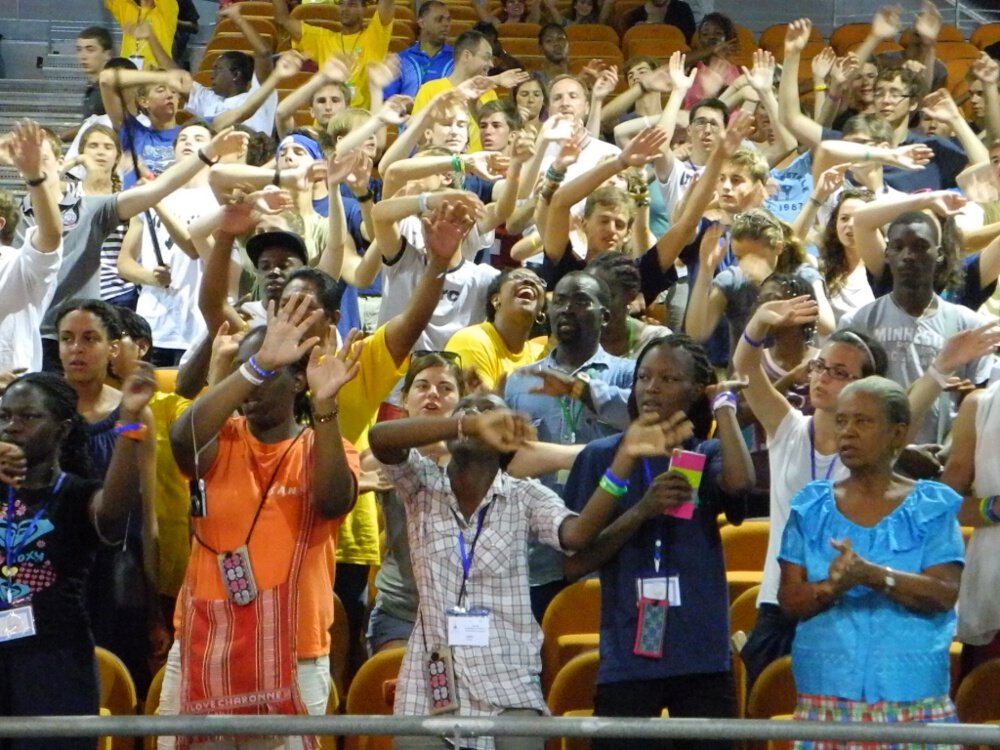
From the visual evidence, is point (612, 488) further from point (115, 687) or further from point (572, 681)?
point (115, 687)

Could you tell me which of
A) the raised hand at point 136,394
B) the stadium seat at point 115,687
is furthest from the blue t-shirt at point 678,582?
the stadium seat at point 115,687

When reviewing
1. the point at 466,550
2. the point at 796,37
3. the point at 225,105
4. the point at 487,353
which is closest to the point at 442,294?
the point at 487,353

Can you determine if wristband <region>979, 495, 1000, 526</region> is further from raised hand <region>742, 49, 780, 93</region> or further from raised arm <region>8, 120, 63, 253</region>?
raised hand <region>742, 49, 780, 93</region>

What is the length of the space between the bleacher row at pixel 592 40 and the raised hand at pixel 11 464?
6500 millimetres

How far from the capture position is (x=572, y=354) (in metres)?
5.05

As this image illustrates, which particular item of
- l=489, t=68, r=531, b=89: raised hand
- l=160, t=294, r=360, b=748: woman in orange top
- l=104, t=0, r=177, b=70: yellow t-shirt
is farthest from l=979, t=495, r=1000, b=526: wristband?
l=104, t=0, r=177, b=70: yellow t-shirt

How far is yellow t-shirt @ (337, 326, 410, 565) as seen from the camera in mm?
4492

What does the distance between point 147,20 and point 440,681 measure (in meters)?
7.36

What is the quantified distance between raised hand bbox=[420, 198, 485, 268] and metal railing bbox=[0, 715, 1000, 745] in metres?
1.47

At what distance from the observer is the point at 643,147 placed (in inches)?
229

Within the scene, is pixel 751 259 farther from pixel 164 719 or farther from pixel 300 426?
pixel 164 719

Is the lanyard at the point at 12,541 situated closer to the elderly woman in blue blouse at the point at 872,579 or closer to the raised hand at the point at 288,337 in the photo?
the raised hand at the point at 288,337

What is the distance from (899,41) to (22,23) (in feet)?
19.3

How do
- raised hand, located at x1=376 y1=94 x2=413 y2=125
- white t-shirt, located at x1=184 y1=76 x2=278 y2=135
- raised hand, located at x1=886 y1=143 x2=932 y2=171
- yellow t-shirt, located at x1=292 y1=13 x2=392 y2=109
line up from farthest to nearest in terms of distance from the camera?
yellow t-shirt, located at x1=292 y1=13 x2=392 y2=109
white t-shirt, located at x1=184 y1=76 x2=278 y2=135
raised hand, located at x1=376 y1=94 x2=413 y2=125
raised hand, located at x1=886 y1=143 x2=932 y2=171
